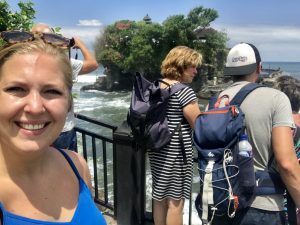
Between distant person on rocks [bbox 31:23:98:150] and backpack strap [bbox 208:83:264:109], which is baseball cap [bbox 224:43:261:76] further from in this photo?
distant person on rocks [bbox 31:23:98:150]

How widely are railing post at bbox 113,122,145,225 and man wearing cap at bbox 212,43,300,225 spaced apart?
1.38 meters

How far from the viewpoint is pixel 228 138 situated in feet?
8.02

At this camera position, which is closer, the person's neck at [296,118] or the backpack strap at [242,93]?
the backpack strap at [242,93]

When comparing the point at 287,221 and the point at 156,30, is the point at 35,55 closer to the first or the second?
the point at 287,221

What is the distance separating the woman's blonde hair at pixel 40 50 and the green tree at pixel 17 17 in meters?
2.17

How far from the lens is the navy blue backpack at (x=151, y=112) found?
130 inches

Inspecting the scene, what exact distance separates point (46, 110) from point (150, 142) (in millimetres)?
2028

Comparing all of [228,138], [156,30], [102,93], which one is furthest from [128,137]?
[102,93]

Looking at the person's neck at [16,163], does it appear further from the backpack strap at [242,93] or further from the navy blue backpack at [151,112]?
the navy blue backpack at [151,112]

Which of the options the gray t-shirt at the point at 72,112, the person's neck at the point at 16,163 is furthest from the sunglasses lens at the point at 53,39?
the gray t-shirt at the point at 72,112

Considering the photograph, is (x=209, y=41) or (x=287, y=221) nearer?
(x=287, y=221)

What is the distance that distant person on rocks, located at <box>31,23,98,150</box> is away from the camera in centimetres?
345

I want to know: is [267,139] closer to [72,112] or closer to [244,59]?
[244,59]

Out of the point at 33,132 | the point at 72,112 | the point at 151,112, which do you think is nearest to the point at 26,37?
the point at 33,132
